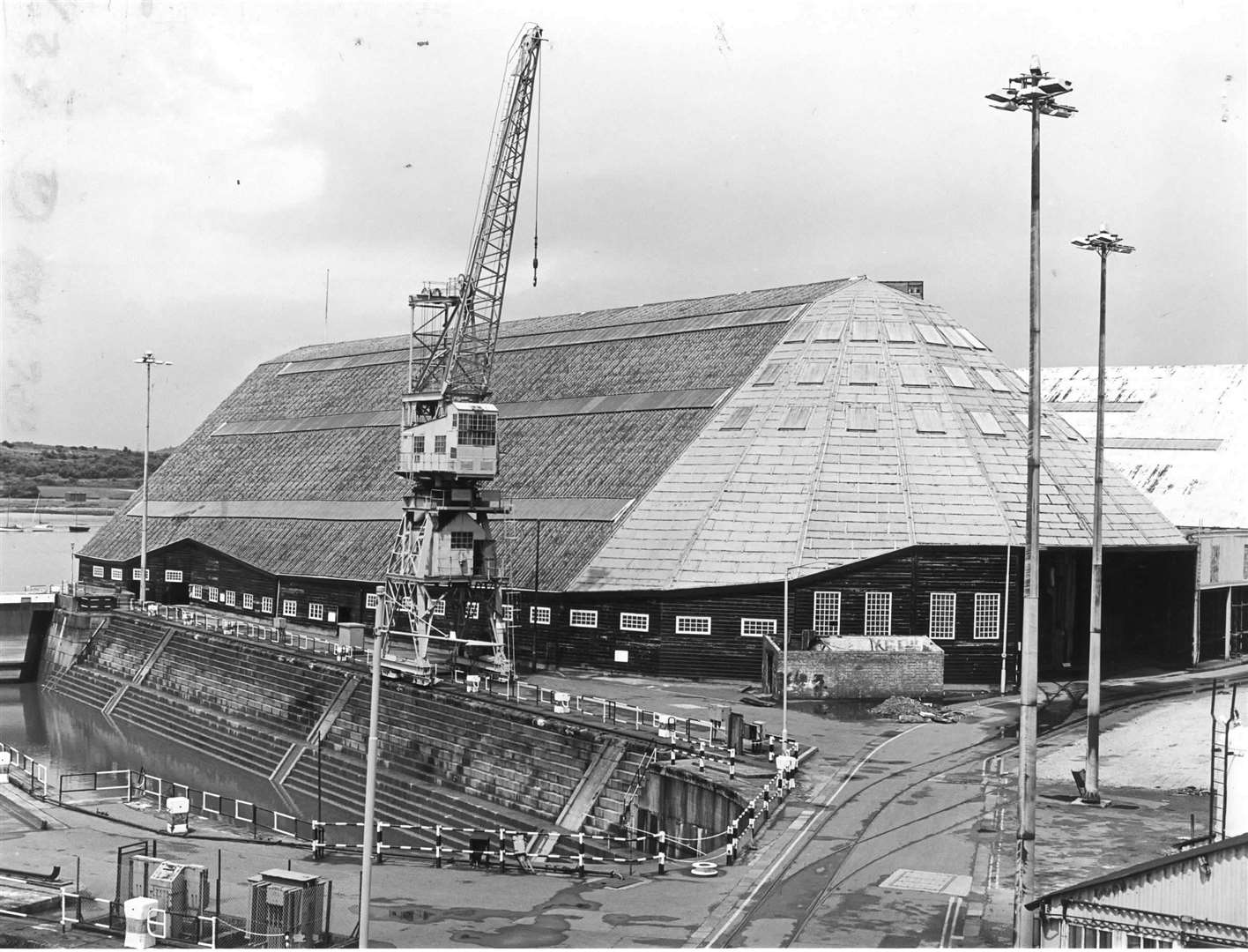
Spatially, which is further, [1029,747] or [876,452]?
[876,452]

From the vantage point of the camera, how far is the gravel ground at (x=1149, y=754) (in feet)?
158

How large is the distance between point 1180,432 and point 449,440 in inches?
2686

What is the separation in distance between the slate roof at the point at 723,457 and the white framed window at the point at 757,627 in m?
2.15

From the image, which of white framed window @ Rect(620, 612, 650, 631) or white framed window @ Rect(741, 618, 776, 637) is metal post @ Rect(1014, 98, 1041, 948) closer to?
white framed window @ Rect(741, 618, 776, 637)

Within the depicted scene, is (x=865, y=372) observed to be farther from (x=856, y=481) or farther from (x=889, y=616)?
(x=889, y=616)

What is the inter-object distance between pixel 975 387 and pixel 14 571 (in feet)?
529

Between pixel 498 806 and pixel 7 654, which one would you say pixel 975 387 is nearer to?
pixel 498 806

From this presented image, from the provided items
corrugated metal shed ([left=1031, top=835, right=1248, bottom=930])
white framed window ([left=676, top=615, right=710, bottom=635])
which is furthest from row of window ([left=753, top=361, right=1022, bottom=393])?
corrugated metal shed ([left=1031, top=835, right=1248, bottom=930])

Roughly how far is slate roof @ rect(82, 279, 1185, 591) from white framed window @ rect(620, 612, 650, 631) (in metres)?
1.59

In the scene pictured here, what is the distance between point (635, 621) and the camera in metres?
74.4

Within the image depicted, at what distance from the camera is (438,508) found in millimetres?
71062

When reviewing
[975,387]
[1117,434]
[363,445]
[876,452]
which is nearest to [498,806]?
[876,452]

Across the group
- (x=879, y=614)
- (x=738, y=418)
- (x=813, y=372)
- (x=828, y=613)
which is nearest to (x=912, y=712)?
(x=879, y=614)

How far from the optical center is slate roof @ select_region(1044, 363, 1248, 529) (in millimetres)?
102750
